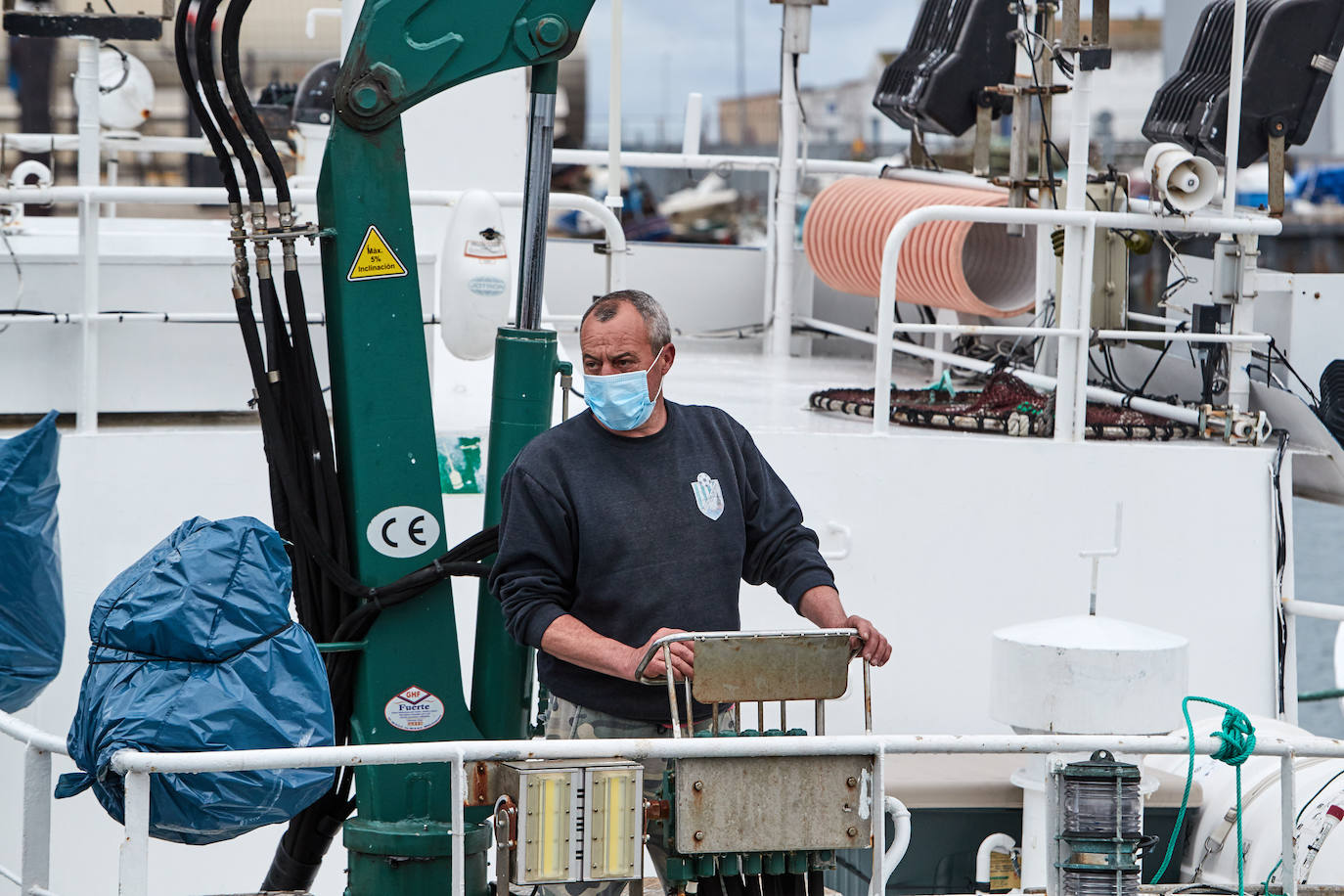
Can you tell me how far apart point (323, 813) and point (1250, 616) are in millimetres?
3450

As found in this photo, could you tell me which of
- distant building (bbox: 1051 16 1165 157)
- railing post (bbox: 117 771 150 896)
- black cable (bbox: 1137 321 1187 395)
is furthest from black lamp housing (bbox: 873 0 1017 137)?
distant building (bbox: 1051 16 1165 157)

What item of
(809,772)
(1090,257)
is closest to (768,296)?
(1090,257)

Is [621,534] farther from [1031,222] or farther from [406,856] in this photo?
[1031,222]

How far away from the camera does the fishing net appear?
602cm

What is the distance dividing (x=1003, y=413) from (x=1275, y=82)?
74.2 inches

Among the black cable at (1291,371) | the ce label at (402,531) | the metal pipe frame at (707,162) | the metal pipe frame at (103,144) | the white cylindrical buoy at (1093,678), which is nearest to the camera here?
the ce label at (402,531)

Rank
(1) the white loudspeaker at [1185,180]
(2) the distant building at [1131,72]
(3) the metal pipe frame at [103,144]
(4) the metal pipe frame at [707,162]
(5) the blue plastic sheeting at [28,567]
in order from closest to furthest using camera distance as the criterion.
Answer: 1. (5) the blue plastic sheeting at [28,567]
2. (1) the white loudspeaker at [1185,180]
3. (3) the metal pipe frame at [103,144]
4. (4) the metal pipe frame at [707,162]
5. (2) the distant building at [1131,72]

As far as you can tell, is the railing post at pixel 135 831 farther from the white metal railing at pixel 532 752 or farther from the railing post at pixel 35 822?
the railing post at pixel 35 822

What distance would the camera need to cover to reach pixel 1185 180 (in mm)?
5984

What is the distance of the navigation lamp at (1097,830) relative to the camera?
3.39m

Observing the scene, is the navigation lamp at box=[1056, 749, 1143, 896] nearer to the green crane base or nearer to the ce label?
the green crane base

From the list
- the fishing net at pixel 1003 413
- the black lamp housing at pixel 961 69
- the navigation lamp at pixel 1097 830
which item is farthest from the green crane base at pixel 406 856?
the black lamp housing at pixel 961 69

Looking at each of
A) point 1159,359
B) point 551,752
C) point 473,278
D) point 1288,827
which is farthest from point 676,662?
point 1159,359

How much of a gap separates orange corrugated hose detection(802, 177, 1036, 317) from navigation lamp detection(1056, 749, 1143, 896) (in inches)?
173
